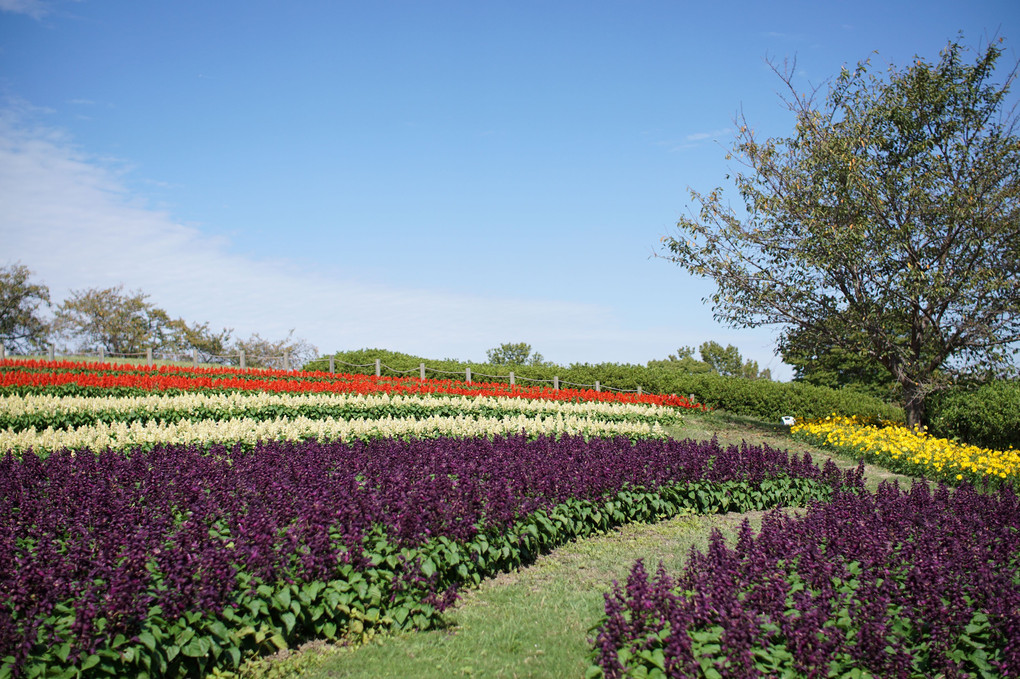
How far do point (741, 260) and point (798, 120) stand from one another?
383cm

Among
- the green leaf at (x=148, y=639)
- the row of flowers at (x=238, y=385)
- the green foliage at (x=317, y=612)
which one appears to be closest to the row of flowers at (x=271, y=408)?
the row of flowers at (x=238, y=385)

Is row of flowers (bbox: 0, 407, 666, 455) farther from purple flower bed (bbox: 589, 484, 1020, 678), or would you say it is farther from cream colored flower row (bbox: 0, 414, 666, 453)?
purple flower bed (bbox: 589, 484, 1020, 678)

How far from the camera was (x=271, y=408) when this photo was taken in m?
14.0

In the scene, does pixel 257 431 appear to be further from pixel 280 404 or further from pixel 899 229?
pixel 899 229

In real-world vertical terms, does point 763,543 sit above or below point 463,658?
above

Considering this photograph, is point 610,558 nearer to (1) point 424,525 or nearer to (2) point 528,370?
(1) point 424,525

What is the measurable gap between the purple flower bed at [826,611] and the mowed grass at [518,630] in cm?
44

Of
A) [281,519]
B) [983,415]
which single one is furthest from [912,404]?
[281,519]

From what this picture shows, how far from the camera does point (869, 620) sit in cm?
378

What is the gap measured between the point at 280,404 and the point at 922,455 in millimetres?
12063

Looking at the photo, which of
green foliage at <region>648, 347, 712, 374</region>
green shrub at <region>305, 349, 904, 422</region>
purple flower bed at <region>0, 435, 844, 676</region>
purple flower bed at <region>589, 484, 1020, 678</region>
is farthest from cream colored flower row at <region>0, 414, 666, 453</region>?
green foliage at <region>648, 347, 712, 374</region>

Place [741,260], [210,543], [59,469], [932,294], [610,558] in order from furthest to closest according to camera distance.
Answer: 1. [741,260]
2. [932,294]
3. [610,558]
4. [59,469]
5. [210,543]

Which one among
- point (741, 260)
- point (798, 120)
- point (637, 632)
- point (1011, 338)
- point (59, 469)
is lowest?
point (637, 632)

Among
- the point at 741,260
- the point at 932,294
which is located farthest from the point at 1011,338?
the point at 741,260
